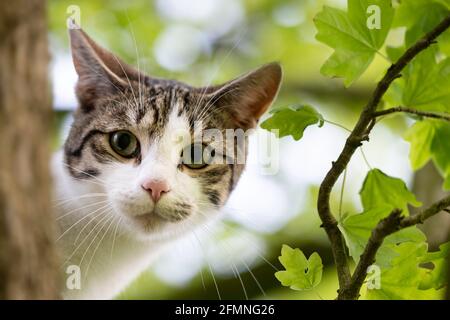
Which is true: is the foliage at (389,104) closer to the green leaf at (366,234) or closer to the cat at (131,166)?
the green leaf at (366,234)

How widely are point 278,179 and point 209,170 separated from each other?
2.05 m

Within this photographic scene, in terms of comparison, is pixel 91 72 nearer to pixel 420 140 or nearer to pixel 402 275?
pixel 420 140

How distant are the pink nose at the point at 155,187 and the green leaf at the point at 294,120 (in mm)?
635

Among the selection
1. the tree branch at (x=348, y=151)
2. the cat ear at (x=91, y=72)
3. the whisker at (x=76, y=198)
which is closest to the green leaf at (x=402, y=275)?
the tree branch at (x=348, y=151)

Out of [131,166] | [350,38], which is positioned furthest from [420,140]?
[131,166]

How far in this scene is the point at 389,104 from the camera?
1.93 m

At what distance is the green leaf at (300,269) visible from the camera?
1702mm

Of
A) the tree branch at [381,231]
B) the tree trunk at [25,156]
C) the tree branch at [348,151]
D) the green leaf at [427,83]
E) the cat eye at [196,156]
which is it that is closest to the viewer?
the tree trunk at [25,156]

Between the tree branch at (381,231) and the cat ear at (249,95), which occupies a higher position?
the cat ear at (249,95)

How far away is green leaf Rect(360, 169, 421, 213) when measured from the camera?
1820 millimetres

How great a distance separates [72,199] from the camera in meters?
2.52

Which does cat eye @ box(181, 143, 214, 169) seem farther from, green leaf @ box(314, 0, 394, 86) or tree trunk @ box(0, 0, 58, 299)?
tree trunk @ box(0, 0, 58, 299)

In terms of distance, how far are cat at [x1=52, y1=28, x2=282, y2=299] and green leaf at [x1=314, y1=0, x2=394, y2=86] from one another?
803 millimetres
